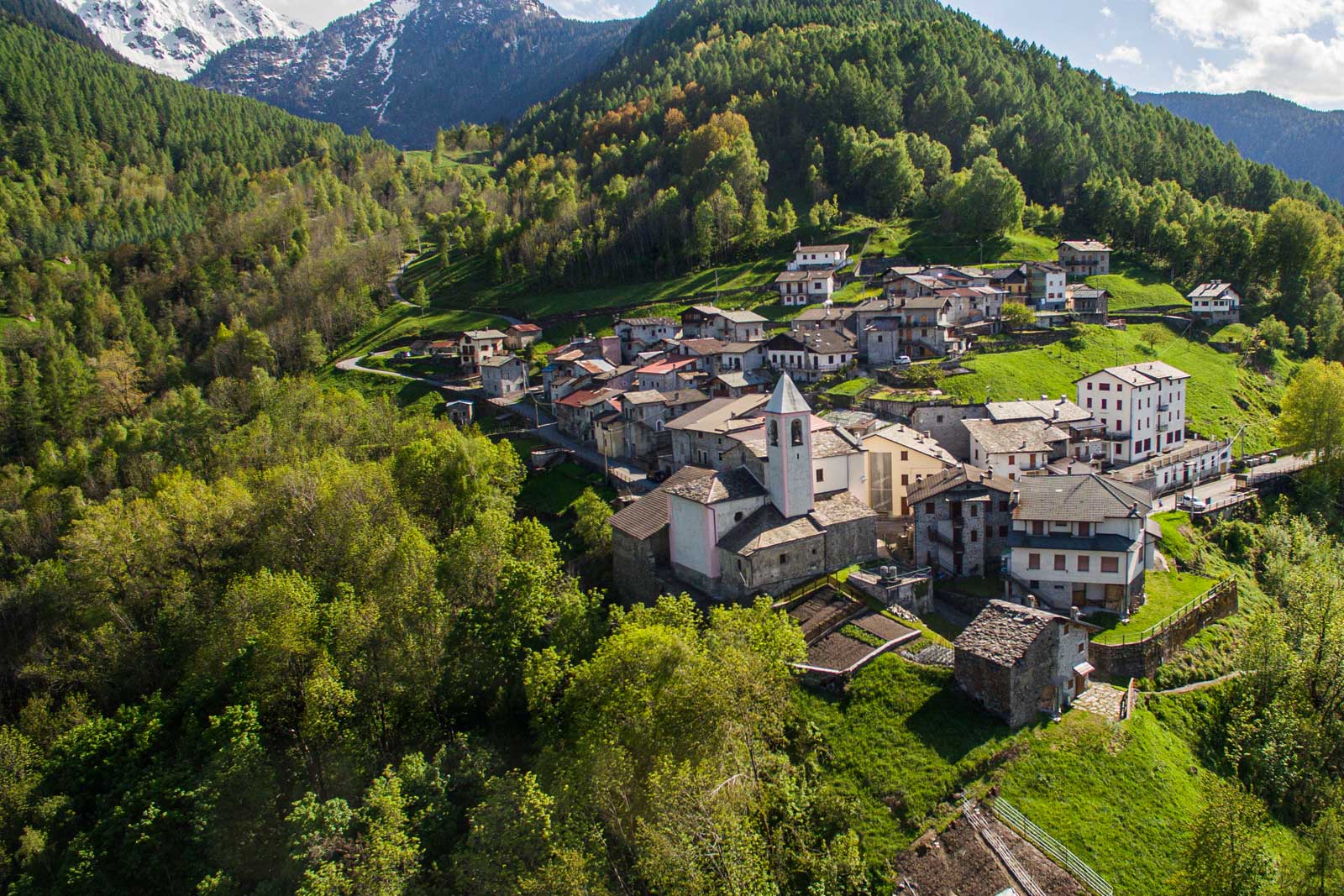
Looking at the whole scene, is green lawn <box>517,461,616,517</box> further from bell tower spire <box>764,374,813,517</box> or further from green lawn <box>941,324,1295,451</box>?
green lawn <box>941,324,1295,451</box>

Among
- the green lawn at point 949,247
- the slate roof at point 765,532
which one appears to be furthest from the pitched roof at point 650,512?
the green lawn at point 949,247

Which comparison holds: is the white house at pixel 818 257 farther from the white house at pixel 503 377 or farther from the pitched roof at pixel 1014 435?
the pitched roof at pixel 1014 435

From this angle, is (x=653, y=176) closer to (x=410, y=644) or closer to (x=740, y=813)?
(x=410, y=644)

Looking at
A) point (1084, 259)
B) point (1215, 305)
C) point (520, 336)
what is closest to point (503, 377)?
point (520, 336)

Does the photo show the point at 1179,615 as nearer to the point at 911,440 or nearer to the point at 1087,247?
the point at 911,440

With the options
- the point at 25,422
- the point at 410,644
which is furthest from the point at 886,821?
the point at 25,422
